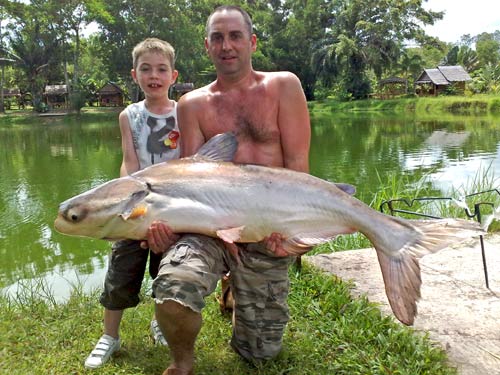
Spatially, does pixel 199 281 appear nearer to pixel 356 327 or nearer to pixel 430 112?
pixel 356 327

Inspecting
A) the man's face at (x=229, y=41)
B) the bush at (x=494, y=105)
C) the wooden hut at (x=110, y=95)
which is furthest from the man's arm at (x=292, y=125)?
the wooden hut at (x=110, y=95)

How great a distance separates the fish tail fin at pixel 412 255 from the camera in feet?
7.50

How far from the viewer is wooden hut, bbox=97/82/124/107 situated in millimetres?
48469

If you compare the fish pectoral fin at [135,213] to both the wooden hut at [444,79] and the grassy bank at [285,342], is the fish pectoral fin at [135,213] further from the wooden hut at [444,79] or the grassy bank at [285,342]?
the wooden hut at [444,79]

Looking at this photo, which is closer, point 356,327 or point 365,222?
point 365,222

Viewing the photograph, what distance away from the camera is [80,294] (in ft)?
13.5

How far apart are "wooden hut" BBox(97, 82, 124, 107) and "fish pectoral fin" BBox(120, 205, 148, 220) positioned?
48.3m

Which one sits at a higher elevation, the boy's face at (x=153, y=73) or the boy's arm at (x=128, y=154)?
the boy's face at (x=153, y=73)

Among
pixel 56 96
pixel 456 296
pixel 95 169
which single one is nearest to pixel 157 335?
pixel 456 296

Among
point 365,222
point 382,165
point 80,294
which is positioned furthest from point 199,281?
point 382,165

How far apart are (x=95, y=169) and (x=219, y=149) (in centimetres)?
1203

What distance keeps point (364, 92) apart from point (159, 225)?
42870mm

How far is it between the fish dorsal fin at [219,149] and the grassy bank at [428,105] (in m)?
31.3

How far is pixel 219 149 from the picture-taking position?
269cm
